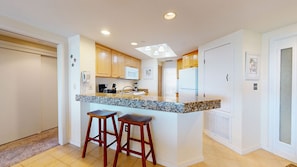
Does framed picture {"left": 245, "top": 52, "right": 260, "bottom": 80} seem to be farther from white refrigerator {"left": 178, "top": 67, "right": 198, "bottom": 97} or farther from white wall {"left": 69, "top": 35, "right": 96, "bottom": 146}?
white wall {"left": 69, "top": 35, "right": 96, "bottom": 146}

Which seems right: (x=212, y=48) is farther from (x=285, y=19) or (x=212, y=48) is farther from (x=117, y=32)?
(x=117, y=32)

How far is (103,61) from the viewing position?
3.09 meters

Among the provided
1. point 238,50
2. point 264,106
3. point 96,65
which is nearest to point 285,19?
point 238,50

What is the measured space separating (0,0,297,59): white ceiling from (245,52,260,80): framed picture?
0.46 metres

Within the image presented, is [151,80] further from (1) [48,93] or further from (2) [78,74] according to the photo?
(1) [48,93]

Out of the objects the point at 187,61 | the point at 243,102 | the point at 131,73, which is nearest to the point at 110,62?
the point at 131,73

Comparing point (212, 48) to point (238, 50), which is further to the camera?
point (212, 48)

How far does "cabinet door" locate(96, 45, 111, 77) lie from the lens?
2.93 metres

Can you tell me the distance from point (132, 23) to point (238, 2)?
52.5 inches

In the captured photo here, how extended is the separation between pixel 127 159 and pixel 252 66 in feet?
8.59

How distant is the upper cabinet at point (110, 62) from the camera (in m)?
2.97

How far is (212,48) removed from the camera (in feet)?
9.25

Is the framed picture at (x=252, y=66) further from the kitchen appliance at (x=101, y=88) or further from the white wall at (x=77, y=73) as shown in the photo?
the kitchen appliance at (x=101, y=88)

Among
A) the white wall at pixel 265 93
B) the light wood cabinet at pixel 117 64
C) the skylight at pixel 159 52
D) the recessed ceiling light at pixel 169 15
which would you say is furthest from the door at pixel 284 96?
the light wood cabinet at pixel 117 64
